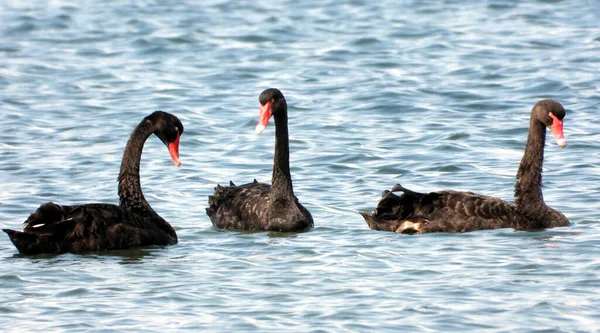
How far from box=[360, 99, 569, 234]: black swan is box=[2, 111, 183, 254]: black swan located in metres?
1.66

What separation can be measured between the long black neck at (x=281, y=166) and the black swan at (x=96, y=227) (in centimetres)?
111

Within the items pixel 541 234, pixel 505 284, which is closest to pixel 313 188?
pixel 541 234

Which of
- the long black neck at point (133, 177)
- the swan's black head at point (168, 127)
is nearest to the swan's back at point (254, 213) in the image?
the swan's black head at point (168, 127)

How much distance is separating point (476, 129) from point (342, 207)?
4.02 meters

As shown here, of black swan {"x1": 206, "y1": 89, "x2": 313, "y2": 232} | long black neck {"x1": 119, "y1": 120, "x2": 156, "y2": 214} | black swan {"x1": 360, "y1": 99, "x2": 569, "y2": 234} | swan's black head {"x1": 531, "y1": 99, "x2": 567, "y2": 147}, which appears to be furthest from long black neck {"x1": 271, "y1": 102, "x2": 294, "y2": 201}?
swan's black head {"x1": 531, "y1": 99, "x2": 567, "y2": 147}

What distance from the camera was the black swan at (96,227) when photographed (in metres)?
8.47

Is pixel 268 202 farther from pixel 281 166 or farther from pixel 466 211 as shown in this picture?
pixel 466 211

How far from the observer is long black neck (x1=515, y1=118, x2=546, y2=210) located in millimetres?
9656

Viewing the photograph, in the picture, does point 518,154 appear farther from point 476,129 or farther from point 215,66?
point 215,66

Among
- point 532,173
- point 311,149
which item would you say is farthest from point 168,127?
point 311,149

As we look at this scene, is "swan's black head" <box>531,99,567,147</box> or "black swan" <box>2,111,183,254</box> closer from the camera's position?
"black swan" <box>2,111,183,254</box>

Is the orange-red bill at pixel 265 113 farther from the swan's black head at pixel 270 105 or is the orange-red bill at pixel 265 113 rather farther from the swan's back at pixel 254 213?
the swan's back at pixel 254 213

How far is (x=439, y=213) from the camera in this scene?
30.9 feet

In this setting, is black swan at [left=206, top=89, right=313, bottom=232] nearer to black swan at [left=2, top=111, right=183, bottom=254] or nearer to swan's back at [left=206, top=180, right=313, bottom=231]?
swan's back at [left=206, top=180, right=313, bottom=231]
